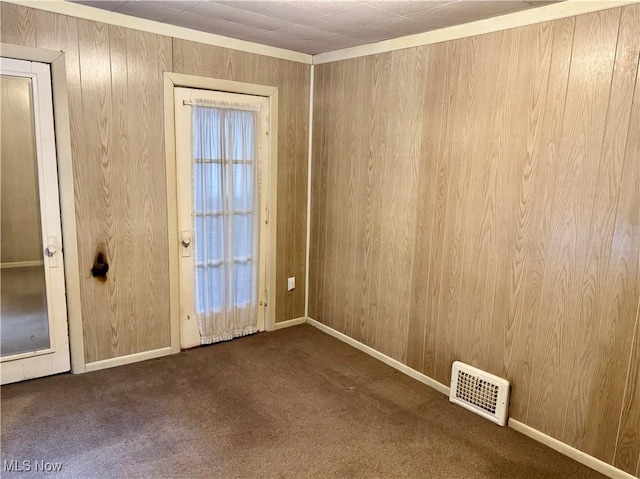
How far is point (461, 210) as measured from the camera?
297cm

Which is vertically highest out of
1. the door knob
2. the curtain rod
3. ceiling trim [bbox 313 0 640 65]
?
ceiling trim [bbox 313 0 640 65]

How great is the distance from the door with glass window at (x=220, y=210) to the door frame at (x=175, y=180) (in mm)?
42

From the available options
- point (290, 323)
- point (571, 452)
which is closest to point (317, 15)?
point (290, 323)

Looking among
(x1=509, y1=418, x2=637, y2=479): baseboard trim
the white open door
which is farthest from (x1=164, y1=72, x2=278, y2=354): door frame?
(x1=509, y1=418, x2=637, y2=479): baseboard trim

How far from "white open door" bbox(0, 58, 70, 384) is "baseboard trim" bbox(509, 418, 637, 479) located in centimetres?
317

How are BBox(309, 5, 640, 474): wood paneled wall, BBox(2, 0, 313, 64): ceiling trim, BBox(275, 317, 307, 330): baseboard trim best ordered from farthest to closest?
BBox(275, 317, 307, 330): baseboard trim < BBox(2, 0, 313, 64): ceiling trim < BBox(309, 5, 640, 474): wood paneled wall

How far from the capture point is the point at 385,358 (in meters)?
3.62

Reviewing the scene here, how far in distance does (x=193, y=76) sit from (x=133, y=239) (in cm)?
134

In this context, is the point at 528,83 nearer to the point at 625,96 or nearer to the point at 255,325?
the point at 625,96

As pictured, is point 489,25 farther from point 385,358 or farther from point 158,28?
point 385,358

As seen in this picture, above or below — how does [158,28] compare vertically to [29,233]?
above

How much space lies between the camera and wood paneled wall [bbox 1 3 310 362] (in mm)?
2963

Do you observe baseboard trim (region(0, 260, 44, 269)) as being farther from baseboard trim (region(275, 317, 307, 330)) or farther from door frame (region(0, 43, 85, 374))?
baseboard trim (region(275, 317, 307, 330))

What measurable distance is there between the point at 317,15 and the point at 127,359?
9.43ft
